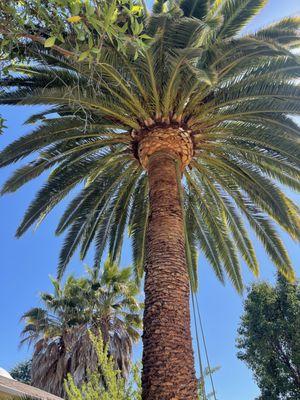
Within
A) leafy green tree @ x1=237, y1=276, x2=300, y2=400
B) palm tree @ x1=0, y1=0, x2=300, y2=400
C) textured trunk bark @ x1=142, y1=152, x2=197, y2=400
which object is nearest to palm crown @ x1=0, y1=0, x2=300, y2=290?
palm tree @ x1=0, y1=0, x2=300, y2=400

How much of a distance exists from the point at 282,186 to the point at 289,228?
108 cm

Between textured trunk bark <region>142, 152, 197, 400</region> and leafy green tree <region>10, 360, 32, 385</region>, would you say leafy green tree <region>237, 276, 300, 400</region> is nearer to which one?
textured trunk bark <region>142, 152, 197, 400</region>

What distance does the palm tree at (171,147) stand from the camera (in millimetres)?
6277

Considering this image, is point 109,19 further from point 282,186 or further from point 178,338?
point 282,186

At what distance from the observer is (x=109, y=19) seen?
9.29 feet

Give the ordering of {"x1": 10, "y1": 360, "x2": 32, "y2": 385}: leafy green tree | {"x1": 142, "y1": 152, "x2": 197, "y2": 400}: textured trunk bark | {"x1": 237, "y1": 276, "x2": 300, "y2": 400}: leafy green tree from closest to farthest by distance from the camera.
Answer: {"x1": 142, "y1": 152, "x2": 197, "y2": 400}: textured trunk bark
{"x1": 237, "y1": 276, "x2": 300, "y2": 400}: leafy green tree
{"x1": 10, "y1": 360, "x2": 32, "y2": 385}: leafy green tree

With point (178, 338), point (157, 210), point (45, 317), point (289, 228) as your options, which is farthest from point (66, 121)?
point (45, 317)

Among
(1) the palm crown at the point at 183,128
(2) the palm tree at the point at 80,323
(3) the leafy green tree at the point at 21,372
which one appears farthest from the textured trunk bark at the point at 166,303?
(3) the leafy green tree at the point at 21,372

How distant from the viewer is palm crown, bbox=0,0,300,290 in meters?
7.00

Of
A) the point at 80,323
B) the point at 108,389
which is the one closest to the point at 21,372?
the point at 80,323

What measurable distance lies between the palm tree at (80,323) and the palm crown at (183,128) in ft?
20.9

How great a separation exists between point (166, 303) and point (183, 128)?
3.75 meters

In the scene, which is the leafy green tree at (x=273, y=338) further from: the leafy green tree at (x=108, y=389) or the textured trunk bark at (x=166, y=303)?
the textured trunk bark at (x=166, y=303)

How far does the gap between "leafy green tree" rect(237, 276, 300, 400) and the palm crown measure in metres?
7.47
